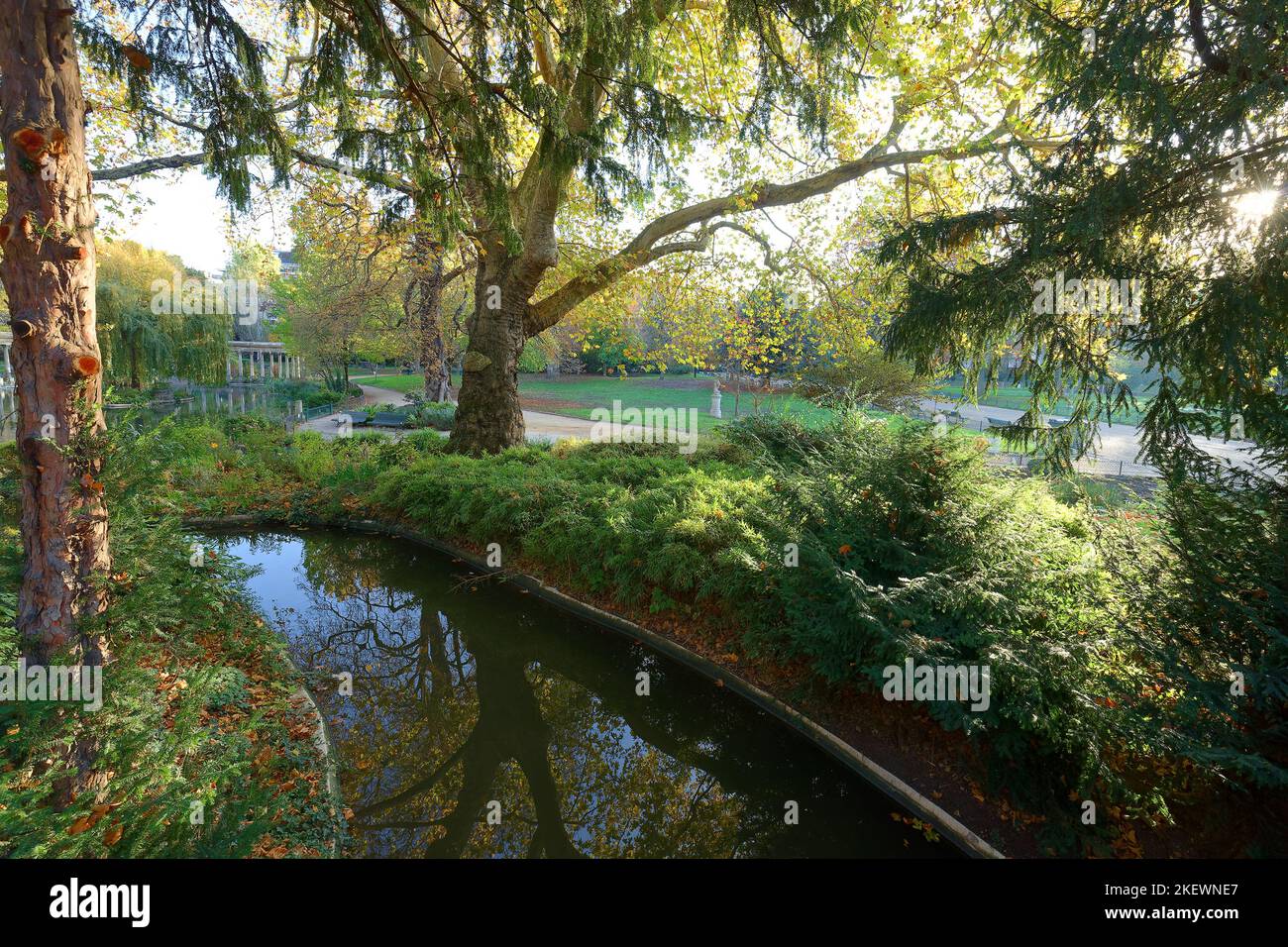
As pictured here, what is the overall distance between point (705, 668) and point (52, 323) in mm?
5483

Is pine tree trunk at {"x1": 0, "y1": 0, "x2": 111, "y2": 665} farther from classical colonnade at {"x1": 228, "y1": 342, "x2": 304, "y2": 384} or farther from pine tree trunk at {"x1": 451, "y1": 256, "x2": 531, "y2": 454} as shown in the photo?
classical colonnade at {"x1": 228, "y1": 342, "x2": 304, "y2": 384}

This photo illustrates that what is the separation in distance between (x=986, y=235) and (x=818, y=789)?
5037 millimetres

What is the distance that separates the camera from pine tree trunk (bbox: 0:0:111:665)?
2.75 metres

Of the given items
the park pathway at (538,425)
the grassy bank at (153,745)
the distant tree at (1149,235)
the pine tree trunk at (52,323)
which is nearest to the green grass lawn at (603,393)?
the park pathway at (538,425)

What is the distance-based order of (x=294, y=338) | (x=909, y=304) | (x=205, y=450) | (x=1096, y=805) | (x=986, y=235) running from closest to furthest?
(x=1096, y=805)
(x=909, y=304)
(x=986, y=235)
(x=205, y=450)
(x=294, y=338)

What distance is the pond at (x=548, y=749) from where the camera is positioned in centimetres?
385

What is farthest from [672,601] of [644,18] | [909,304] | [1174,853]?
[644,18]

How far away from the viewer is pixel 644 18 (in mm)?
4137

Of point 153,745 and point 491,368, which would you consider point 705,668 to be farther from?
point 491,368

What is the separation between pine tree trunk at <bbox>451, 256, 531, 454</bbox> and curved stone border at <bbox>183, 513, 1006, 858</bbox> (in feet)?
8.71

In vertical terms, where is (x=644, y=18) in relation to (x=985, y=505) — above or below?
above

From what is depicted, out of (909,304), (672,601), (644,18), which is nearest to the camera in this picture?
(644,18)

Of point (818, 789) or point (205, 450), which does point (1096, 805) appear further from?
point (205, 450)

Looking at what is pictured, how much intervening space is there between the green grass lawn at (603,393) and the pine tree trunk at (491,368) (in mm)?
15982
